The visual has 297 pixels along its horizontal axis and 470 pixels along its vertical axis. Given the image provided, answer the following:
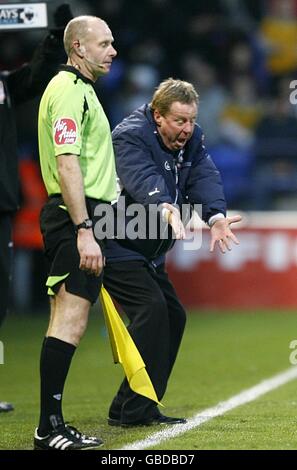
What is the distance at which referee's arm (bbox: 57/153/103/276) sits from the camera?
5734 mm

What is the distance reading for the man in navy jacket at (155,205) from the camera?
6.62 meters

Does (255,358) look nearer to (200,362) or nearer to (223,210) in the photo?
(200,362)

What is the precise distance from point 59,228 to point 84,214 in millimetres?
262

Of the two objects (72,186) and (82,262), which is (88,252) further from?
(72,186)

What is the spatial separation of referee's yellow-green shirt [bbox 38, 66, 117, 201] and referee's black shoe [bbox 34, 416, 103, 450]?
1.23 meters

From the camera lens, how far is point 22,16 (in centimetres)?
716

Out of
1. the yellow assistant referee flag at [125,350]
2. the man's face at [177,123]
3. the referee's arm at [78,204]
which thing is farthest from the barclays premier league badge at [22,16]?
the yellow assistant referee flag at [125,350]

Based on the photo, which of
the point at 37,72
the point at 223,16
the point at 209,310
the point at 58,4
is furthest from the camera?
the point at 223,16

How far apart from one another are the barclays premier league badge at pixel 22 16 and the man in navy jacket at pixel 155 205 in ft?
2.95

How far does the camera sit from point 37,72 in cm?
781

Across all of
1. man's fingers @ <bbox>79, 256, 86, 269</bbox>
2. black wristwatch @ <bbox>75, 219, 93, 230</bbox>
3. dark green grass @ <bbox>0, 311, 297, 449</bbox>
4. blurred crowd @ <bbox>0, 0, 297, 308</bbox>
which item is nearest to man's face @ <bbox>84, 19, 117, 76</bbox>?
black wristwatch @ <bbox>75, 219, 93, 230</bbox>

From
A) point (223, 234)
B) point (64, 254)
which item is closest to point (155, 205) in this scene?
point (223, 234)

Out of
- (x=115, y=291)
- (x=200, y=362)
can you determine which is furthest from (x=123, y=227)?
(x=200, y=362)

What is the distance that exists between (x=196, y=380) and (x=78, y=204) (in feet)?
11.8
